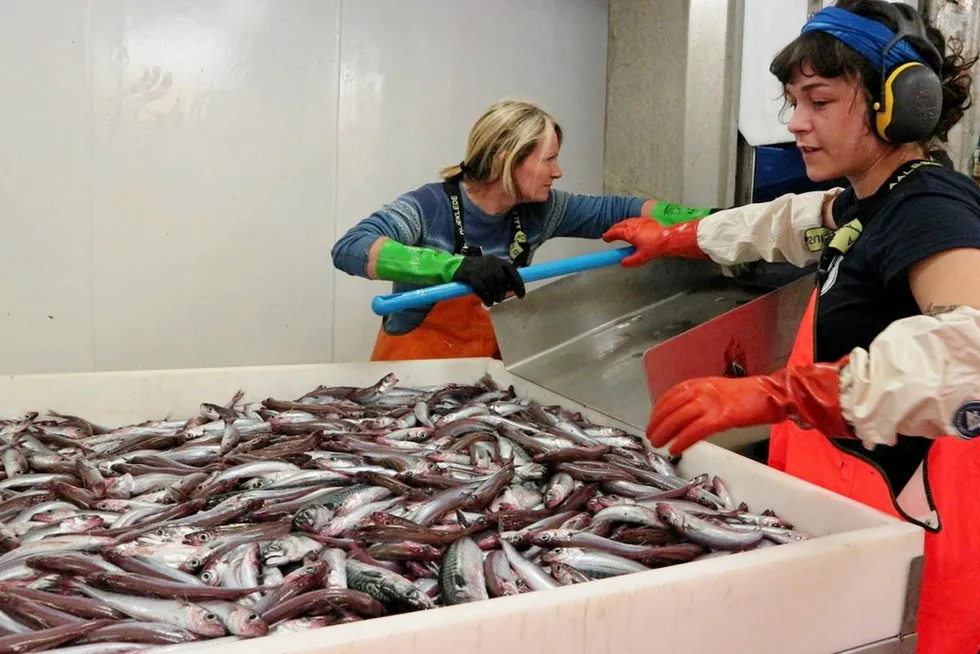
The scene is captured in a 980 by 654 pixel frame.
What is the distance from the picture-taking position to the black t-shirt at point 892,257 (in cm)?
133

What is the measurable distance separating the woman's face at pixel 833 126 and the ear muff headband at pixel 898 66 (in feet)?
0.14

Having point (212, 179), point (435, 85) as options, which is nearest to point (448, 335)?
point (212, 179)

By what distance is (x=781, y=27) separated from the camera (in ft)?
10.2

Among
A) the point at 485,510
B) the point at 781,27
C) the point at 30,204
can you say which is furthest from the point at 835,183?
the point at 30,204

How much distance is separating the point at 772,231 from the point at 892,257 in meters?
0.91

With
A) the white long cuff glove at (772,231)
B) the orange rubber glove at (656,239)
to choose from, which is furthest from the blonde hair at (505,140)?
the white long cuff glove at (772,231)

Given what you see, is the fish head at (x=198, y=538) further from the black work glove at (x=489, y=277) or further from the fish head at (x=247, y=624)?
the black work glove at (x=489, y=277)

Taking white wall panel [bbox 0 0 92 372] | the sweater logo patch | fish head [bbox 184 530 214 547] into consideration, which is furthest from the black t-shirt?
white wall panel [bbox 0 0 92 372]

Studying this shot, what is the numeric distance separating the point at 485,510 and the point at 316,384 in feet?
3.86

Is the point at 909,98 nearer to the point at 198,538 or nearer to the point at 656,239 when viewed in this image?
the point at 656,239

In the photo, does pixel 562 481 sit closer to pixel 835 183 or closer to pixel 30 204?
pixel 835 183

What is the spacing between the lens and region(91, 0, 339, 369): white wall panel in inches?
137

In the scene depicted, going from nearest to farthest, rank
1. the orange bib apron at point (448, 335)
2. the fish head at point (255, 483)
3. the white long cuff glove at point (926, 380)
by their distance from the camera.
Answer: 1. the white long cuff glove at point (926, 380)
2. the fish head at point (255, 483)
3. the orange bib apron at point (448, 335)

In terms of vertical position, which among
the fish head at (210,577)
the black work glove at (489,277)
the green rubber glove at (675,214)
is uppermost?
the green rubber glove at (675,214)
